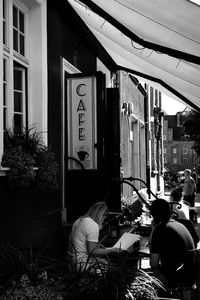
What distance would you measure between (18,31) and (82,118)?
2.01 metres

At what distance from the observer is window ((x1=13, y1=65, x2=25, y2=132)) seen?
5.64 m

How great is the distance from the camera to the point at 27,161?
499 centimetres

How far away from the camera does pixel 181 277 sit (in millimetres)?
4477

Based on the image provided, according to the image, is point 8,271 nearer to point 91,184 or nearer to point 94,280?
point 94,280

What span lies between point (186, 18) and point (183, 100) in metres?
6.22

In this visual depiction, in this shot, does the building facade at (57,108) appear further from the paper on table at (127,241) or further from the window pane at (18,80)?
the paper on table at (127,241)

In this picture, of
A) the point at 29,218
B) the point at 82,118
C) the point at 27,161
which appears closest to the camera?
the point at 27,161

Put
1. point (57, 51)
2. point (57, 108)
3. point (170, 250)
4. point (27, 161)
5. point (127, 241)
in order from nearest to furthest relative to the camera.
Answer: point (170, 250), point (127, 241), point (27, 161), point (57, 108), point (57, 51)

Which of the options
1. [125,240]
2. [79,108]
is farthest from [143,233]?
[125,240]

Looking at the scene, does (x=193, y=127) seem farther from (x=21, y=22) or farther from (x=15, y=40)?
(x=15, y=40)

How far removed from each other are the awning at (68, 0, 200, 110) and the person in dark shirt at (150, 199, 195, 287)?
183cm

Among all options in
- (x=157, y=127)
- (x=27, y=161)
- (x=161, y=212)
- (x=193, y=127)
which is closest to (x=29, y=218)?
(x=27, y=161)

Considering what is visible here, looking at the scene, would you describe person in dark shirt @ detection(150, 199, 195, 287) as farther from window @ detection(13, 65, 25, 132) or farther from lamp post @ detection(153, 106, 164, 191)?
lamp post @ detection(153, 106, 164, 191)

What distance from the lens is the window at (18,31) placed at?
557cm
